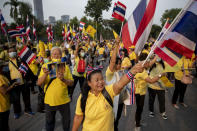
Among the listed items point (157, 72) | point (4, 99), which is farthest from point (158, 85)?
point (4, 99)

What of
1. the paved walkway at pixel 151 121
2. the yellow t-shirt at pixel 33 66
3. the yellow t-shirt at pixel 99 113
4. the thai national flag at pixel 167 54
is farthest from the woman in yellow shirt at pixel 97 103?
the yellow t-shirt at pixel 33 66

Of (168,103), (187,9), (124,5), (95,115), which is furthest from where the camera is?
(168,103)

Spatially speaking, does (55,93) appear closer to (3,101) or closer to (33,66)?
(3,101)

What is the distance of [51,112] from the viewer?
105 inches

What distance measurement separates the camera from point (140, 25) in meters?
2.30

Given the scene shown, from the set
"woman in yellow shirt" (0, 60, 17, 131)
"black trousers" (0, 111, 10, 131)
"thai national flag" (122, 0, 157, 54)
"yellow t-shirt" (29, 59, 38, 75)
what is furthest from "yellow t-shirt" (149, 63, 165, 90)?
"yellow t-shirt" (29, 59, 38, 75)

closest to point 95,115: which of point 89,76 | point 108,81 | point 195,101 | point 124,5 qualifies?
point 89,76

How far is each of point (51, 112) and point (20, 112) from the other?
227cm

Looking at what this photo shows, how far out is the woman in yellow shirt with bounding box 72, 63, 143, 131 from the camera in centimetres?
176

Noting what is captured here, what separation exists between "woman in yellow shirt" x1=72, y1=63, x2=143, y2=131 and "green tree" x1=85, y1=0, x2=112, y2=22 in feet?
87.7

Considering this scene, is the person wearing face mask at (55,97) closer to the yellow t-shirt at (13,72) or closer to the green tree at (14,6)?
the yellow t-shirt at (13,72)

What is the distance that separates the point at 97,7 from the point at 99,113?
27556 millimetres

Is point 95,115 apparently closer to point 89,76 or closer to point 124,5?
point 89,76

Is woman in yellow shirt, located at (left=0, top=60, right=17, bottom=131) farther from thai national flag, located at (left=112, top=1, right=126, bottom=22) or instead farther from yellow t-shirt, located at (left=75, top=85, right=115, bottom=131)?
thai national flag, located at (left=112, top=1, right=126, bottom=22)
